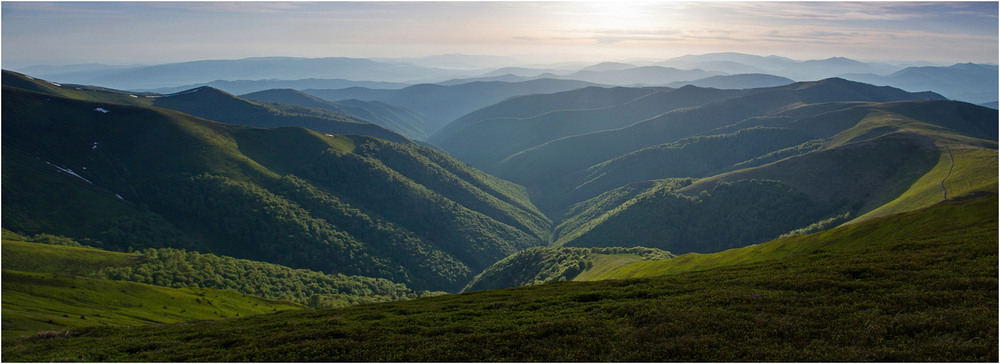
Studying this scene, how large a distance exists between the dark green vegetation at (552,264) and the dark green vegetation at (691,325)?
89.3m

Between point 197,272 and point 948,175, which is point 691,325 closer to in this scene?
point 197,272

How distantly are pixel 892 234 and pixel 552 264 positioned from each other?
11223cm

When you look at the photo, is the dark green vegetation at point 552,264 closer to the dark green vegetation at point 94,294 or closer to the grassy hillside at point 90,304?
the dark green vegetation at point 94,294

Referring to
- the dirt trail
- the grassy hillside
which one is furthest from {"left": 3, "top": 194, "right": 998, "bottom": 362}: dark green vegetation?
the dirt trail

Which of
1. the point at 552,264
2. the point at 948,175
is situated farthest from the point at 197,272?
the point at 948,175

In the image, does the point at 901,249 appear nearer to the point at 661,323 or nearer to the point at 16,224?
the point at 661,323

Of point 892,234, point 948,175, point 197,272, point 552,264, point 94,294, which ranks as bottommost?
point 197,272

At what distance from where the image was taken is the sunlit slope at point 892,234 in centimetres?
5209

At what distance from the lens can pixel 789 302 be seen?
115 feet

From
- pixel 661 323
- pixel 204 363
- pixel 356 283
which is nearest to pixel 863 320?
pixel 661 323

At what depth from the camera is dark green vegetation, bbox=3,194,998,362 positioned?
27.8 m

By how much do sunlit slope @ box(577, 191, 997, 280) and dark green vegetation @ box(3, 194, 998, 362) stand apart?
1532mm

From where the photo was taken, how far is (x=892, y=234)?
62.1 m

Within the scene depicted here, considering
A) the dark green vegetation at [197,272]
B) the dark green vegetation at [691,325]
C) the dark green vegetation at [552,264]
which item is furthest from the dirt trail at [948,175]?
the dark green vegetation at [197,272]
